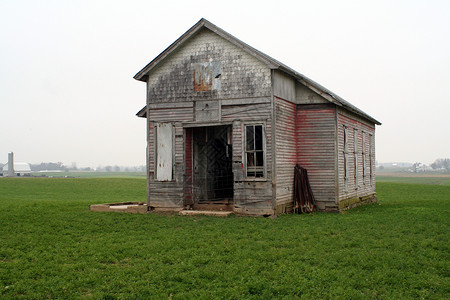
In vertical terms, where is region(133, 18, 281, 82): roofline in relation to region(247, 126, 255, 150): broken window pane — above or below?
above

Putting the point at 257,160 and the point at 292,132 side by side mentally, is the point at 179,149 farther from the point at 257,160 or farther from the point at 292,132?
the point at 292,132

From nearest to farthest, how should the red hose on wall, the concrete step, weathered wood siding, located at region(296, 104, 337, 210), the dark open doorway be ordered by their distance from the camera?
the concrete step
the red hose on wall
weathered wood siding, located at region(296, 104, 337, 210)
the dark open doorway

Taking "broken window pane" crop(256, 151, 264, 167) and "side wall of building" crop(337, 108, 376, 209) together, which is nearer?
"broken window pane" crop(256, 151, 264, 167)

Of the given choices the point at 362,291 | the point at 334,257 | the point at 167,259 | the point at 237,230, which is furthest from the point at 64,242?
the point at 362,291

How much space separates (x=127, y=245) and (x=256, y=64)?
9.15m

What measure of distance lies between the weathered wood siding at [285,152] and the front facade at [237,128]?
0.04 m

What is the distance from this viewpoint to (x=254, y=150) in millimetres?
17625

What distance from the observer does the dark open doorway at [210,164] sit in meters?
19.5

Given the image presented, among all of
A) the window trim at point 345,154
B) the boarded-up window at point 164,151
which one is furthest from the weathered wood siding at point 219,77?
the window trim at point 345,154

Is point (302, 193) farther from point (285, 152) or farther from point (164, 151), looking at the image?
point (164, 151)

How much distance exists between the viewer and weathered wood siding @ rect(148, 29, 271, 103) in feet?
58.1

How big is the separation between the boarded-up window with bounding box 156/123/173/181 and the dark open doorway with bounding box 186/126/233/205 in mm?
772

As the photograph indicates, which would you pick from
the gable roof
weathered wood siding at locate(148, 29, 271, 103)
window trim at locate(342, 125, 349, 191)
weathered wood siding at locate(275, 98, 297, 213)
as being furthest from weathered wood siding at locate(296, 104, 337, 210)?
weathered wood siding at locate(148, 29, 271, 103)

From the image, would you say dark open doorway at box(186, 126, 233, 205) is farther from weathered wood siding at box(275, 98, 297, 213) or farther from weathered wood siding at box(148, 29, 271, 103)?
weathered wood siding at box(275, 98, 297, 213)
